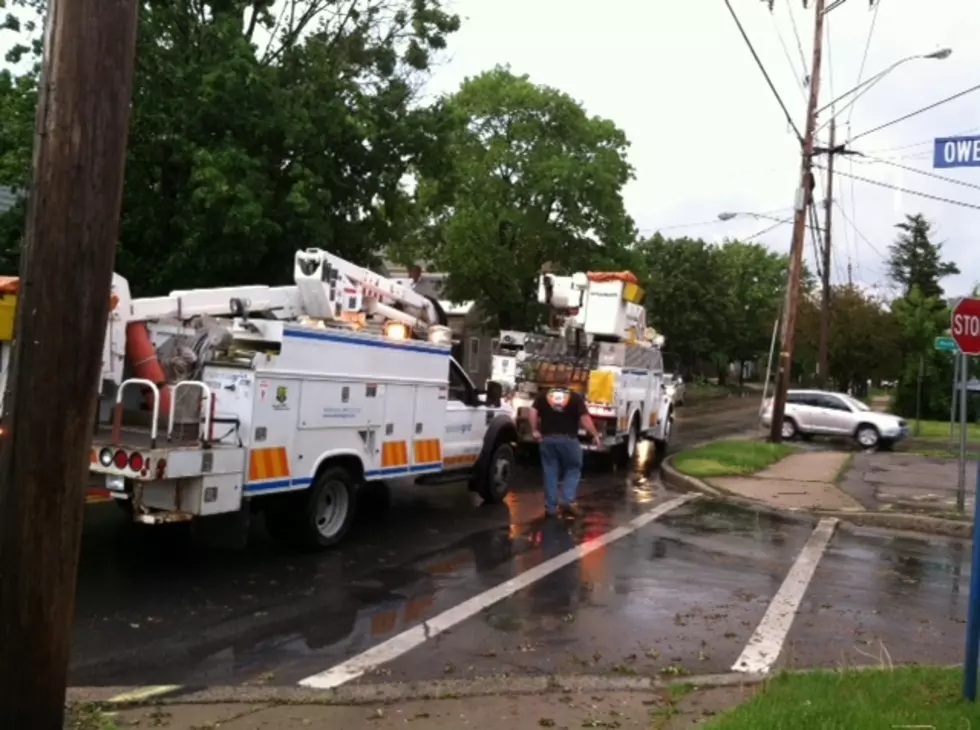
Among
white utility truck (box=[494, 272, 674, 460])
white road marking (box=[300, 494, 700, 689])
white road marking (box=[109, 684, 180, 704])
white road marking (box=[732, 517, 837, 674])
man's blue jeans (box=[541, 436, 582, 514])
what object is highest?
white utility truck (box=[494, 272, 674, 460])

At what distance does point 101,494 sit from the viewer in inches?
296

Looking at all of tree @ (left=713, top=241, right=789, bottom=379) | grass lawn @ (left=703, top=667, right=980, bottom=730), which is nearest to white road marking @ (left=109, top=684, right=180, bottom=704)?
grass lawn @ (left=703, top=667, right=980, bottom=730)

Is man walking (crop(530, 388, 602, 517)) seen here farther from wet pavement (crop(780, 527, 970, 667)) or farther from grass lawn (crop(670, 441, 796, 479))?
grass lawn (crop(670, 441, 796, 479))

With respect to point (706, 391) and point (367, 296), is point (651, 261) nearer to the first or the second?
point (706, 391)

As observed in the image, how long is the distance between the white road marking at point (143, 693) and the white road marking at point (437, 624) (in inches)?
28.8

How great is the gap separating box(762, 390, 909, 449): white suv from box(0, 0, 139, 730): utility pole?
25.0 metres

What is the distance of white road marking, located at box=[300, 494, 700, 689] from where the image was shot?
5.84 metres

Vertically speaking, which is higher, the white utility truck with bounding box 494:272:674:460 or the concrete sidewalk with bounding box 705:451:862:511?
the white utility truck with bounding box 494:272:674:460

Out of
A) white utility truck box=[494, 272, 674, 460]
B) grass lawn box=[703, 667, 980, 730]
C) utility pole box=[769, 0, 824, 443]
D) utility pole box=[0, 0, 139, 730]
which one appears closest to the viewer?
utility pole box=[0, 0, 139, 730]

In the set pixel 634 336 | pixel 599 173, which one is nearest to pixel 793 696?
pixel 634 336

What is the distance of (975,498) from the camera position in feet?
25.7

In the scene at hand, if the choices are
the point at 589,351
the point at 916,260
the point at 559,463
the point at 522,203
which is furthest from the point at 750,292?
the point at 559,463

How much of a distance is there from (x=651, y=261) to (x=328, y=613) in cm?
5496

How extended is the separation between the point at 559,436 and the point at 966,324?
467 centimetres
